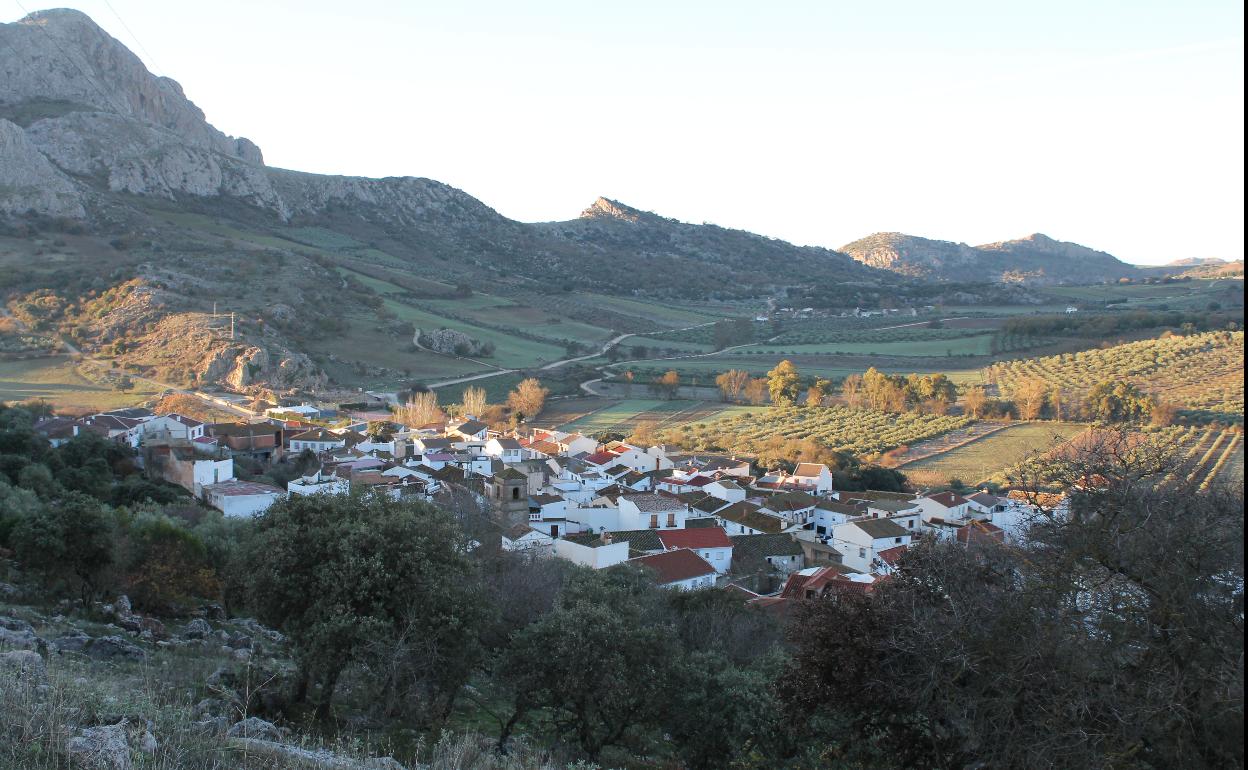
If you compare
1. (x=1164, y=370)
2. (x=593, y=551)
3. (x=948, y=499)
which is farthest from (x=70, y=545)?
(x=1164, y=370)

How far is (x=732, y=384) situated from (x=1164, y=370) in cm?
2576

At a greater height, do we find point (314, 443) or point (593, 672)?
point (593, 672)

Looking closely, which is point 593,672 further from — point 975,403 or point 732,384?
point 732,384

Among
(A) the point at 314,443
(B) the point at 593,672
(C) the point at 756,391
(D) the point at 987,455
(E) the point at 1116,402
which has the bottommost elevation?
(D) the point at 987,455

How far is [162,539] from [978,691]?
1313cm

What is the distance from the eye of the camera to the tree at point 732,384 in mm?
57188

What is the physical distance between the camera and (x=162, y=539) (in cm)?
1514

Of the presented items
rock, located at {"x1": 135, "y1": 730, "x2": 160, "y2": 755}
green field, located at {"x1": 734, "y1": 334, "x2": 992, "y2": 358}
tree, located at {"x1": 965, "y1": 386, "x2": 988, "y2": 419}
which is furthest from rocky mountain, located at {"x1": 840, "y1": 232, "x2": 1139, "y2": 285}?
rock, located at {"x1": 135, "y1": 730, "x2": 160, "y2": 755}

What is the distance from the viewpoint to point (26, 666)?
266 inches

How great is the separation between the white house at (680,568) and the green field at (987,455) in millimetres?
16700

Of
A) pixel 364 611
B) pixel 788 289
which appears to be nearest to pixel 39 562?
pixel 364 611

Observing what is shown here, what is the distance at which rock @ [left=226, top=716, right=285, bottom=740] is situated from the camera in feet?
21.0

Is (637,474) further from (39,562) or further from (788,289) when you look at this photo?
(788,289)

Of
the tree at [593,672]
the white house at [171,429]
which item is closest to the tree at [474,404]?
A: the white house at [171,429]
